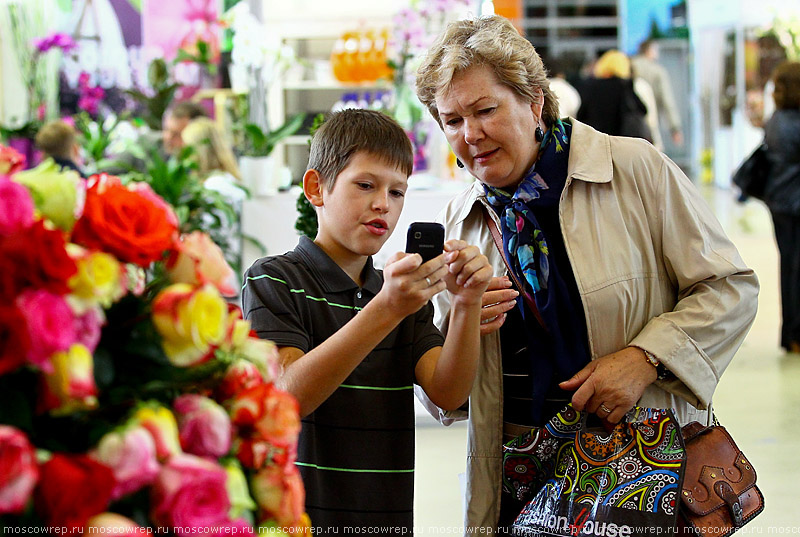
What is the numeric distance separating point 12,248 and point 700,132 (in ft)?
62.4

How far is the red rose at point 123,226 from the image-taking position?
785mm

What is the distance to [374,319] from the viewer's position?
127 cm

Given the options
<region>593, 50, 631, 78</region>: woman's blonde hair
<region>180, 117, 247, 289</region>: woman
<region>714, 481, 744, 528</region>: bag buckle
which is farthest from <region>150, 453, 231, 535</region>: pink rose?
<region>593, 50, 631, 78</region>: woman's blonde hair

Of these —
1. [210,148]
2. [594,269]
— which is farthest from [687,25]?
[594,269]

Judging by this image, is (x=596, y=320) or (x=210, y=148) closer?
(x=596, y=320)

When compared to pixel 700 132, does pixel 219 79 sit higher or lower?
higher

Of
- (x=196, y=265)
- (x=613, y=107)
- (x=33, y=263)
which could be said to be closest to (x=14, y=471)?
(x=33, y=263)

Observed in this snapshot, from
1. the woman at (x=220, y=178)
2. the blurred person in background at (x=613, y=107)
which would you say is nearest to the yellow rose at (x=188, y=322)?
the woman at (x=220, y=178)

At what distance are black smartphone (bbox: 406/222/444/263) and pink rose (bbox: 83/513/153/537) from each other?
2.37 feet

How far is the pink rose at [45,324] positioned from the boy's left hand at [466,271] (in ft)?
2.43

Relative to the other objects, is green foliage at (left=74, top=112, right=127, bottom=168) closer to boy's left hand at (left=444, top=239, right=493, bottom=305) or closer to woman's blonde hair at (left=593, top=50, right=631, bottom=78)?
woman's blonde hair at (left=593, top=50, right=631, bottom=78)

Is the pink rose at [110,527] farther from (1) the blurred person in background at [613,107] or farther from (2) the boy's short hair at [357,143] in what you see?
(1) the blurred person in background at [613,107]

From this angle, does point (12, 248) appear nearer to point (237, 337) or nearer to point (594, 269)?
point (237, 337)

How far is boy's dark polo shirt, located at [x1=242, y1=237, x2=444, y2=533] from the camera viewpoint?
1.51 m
